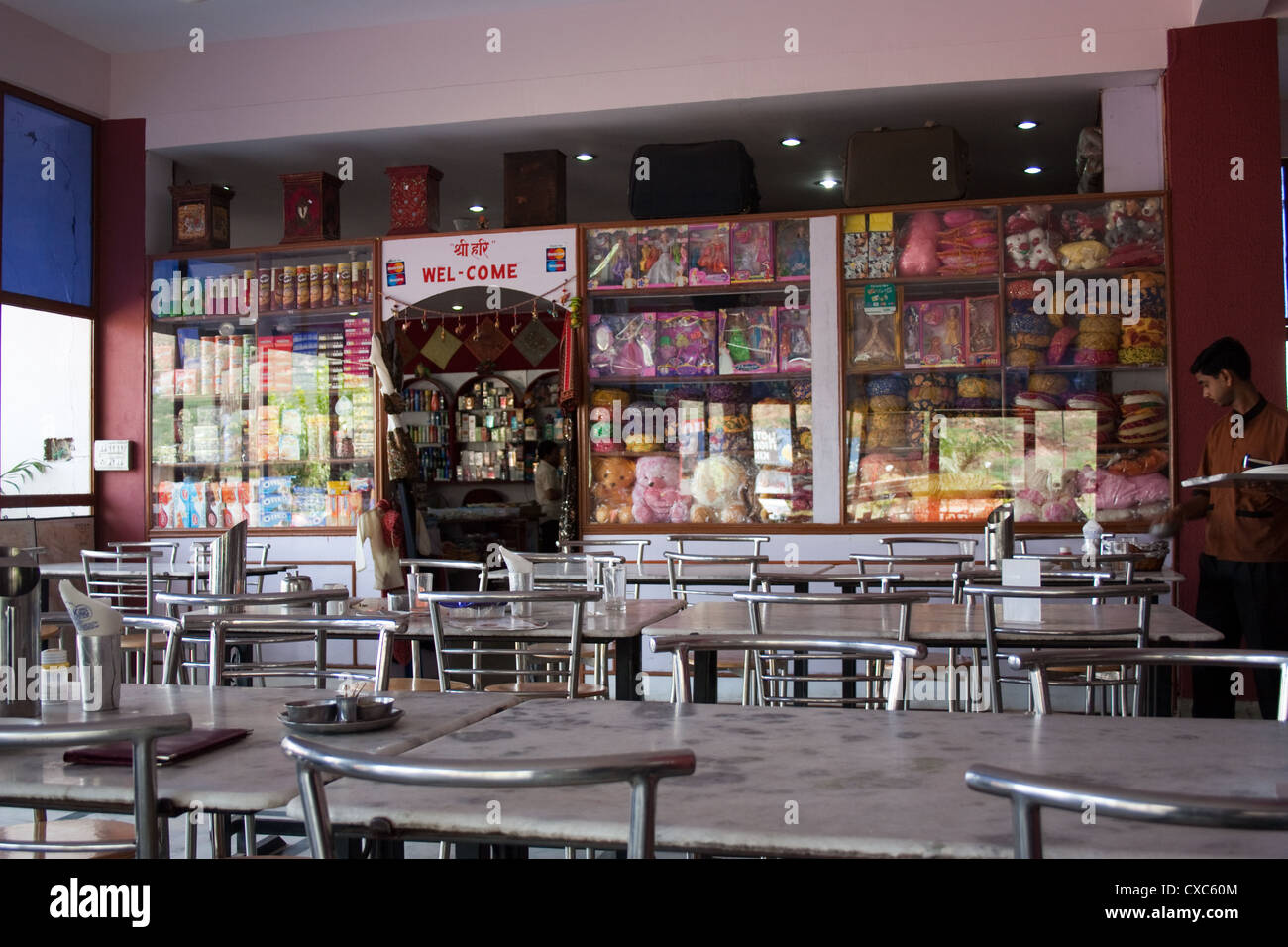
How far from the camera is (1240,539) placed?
4.67 m

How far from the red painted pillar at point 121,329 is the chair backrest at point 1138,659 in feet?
22.7

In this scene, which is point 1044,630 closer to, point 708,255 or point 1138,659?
point 1138,659

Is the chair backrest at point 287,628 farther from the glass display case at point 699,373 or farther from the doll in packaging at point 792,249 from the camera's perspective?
the doll in packaging at point 792,249

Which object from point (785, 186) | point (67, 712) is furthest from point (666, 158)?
point (67, 712)

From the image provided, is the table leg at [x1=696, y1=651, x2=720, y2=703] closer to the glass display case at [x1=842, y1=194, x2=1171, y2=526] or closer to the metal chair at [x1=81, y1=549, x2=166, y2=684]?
the metal chair at [x1=81, y1=549, x2=166, y2=684]

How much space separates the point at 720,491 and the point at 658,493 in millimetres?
371

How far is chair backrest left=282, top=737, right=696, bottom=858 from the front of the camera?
1.05 metres

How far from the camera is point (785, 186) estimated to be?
351 inches

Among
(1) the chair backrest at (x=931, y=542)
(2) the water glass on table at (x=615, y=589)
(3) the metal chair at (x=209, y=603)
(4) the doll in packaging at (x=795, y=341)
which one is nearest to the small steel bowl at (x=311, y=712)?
(3) the metal chair at (x=209, y=603)

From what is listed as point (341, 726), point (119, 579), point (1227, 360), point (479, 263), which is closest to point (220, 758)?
point (341, 726)

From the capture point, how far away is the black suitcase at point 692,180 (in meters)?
6.89

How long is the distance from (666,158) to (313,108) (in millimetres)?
2237

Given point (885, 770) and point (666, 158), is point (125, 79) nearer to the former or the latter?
point (666, 158)
